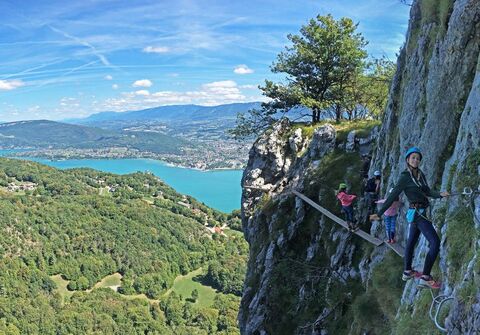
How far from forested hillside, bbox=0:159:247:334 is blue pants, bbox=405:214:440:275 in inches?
3133

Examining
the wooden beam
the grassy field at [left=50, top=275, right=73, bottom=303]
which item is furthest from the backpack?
the grassy field at [left=50, top=275, right=73, bottom=303]

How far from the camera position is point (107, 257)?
132 meters

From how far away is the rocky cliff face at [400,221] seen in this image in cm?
706

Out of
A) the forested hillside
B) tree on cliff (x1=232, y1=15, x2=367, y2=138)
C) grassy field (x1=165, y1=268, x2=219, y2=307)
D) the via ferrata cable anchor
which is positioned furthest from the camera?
grassy field (x1=165, y1=268, x2=219, y2=307)

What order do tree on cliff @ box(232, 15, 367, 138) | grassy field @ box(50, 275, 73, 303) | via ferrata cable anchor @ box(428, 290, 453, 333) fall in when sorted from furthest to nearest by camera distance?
grassy field @ box(50, 275, 73, 303) < tree on cliff @ box(232, 15, 367, 138) < via ferrata cable anchor @ box(428, 290, 453, 333)

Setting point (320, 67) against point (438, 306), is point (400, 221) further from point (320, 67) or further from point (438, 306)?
point (320, 67)

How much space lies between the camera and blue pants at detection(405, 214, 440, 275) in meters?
6.78

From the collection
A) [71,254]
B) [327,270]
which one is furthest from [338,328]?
[71,254]

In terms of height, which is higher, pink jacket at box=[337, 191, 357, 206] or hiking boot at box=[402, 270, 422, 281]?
pink jacket at box=[337, 191, 357, 206]

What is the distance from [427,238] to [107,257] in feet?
446

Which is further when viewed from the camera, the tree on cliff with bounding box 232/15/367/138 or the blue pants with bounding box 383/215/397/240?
the tree on cliff with bounding box 232/15/367/138

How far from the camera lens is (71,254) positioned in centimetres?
13138

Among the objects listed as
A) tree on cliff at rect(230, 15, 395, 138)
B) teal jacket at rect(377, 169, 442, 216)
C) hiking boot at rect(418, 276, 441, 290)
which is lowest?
hiking boot at rect(418, 276, 441, 290)

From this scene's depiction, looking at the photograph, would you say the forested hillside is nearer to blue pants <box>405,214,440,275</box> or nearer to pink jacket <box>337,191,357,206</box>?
pink jacket <box>337,191,357,206</box>
